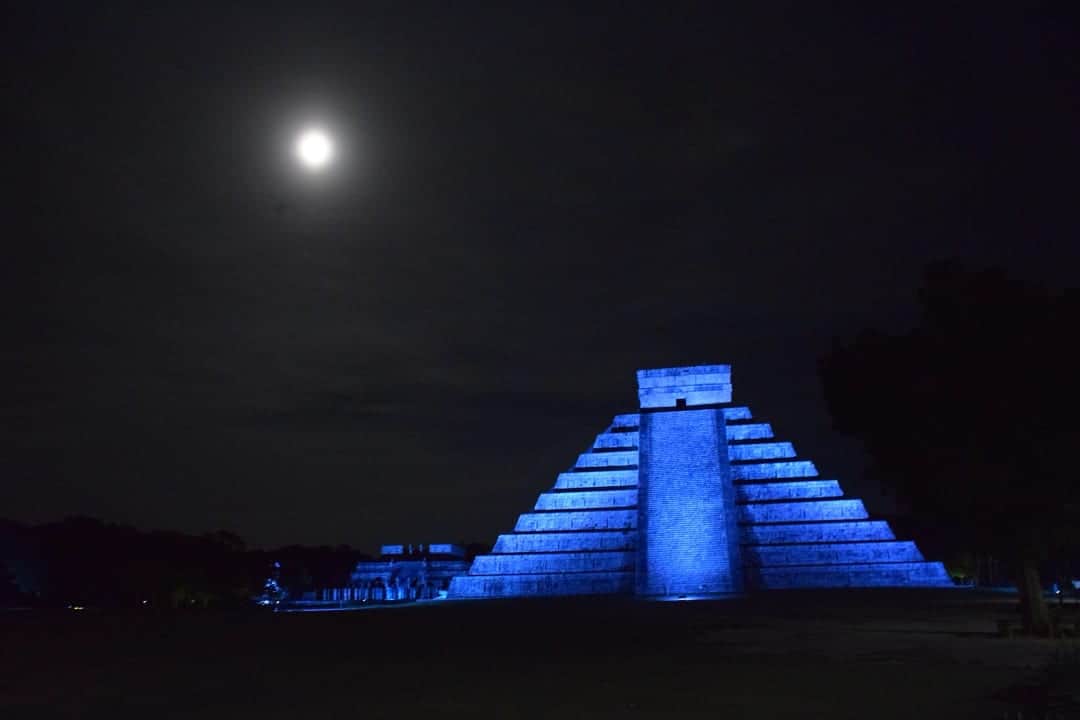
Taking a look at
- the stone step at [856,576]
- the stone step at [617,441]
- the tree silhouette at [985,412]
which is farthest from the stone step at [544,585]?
the tree silhouette at [985,412]

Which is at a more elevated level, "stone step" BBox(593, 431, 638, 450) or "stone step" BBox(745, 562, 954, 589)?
"stone step" BBox(593, 431, 638, 450)

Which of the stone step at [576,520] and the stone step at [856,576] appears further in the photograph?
the stone step at [576,520]

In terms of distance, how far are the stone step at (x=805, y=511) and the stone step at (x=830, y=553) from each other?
195 centimetres

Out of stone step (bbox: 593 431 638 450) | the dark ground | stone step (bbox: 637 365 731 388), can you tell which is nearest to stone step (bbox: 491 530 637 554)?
stone step (bbox: 593 431 638 450)

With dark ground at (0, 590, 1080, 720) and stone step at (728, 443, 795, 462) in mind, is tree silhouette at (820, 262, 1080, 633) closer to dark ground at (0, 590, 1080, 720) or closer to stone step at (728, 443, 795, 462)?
dark ground at (0, 590, 1080, 720)

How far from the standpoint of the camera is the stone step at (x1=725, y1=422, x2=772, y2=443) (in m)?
63.0

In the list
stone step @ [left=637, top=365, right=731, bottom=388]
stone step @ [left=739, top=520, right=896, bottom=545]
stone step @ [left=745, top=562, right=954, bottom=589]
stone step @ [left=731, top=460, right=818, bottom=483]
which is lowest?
stone step @ [left=745, top=562, right=954, bottom=589]

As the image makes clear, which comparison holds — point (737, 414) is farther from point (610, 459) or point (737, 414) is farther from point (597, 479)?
point (597, 479)

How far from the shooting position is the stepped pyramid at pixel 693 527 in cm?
5369

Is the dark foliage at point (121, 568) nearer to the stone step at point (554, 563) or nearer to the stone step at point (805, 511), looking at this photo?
the stone step at point (554, 563)

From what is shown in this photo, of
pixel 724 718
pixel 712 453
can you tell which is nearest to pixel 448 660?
pixel 724 718

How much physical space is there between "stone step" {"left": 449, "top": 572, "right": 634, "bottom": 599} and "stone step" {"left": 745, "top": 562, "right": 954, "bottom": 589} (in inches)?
275

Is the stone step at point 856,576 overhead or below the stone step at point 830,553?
below

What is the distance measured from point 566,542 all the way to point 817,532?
1393 cm
